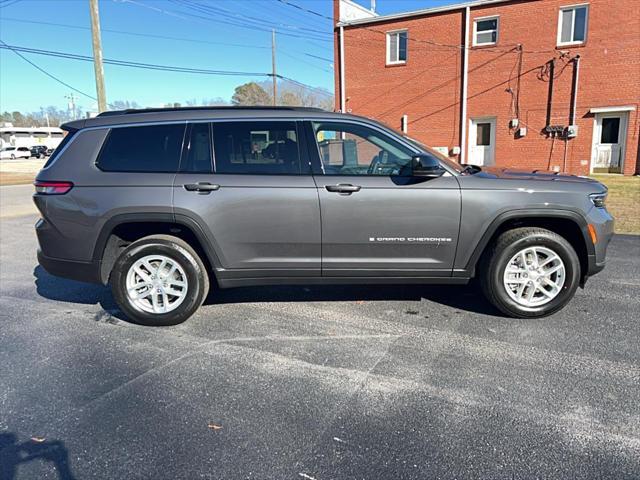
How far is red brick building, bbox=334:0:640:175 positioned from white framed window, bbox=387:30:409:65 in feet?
0.16

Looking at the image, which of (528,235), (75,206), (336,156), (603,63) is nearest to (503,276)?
(528,235)

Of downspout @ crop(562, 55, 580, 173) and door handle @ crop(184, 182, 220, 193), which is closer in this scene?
door handle @ crop(184, 182, 220, 193)

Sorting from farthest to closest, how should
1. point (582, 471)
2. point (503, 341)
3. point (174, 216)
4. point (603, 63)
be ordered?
point (603, 63) → point (174, 216) → point (503, 341) → point (582, 471)

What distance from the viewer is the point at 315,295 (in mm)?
4973

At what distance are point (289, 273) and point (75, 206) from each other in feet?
6.59

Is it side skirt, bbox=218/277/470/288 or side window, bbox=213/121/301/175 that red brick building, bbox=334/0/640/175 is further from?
side window, bbox=213/121/301/175

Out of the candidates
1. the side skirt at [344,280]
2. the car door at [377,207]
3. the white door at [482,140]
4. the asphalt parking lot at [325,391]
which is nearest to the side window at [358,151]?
the car door at [377,207]

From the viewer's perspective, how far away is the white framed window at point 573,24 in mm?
17734

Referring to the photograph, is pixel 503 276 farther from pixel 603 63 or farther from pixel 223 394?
pixel 603 63

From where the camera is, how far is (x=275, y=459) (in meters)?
2.40

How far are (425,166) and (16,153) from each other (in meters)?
69.6

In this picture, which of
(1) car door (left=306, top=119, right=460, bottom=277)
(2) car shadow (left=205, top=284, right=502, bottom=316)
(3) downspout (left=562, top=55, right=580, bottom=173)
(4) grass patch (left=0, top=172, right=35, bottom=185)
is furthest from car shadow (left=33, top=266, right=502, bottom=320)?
(4) grass patch (left=0, top=172, right=35, bottom=185)

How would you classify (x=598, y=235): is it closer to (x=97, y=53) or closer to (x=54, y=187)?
(x=54, y=187)

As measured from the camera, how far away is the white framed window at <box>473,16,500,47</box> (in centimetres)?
1939
